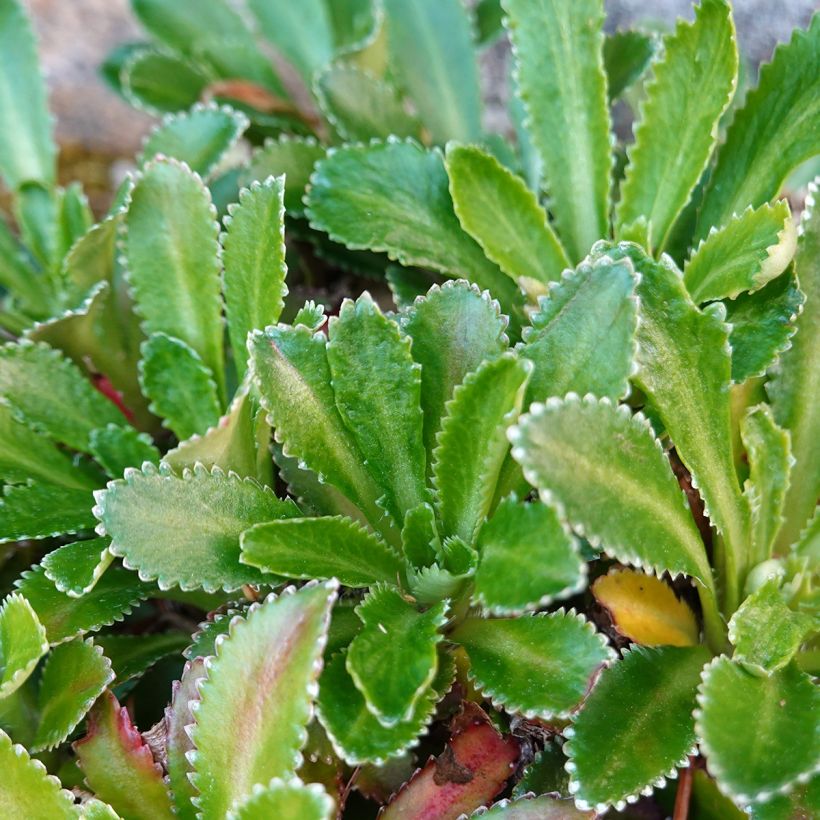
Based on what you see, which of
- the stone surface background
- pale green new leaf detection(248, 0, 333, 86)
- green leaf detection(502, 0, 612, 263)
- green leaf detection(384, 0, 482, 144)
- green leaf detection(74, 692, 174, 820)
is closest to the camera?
green leaf detection(74, 692, 174, 820)

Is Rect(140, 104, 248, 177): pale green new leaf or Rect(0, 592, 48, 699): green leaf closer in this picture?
Rect(0, 592, 48, 699): green leaf

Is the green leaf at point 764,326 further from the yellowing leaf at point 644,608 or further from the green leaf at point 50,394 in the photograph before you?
the green leaf at point 50,394

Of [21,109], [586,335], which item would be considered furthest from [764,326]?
[21,109]

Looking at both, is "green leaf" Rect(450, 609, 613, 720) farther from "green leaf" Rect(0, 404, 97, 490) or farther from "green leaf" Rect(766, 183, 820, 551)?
"green leaf" Rect(0, 404, 97, 490)

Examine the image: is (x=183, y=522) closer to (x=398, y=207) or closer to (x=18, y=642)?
(x=18, y=642)

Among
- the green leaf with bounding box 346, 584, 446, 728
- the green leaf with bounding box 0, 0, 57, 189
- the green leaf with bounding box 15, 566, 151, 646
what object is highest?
the green leaf with bounding box 0, 0, 57, 189

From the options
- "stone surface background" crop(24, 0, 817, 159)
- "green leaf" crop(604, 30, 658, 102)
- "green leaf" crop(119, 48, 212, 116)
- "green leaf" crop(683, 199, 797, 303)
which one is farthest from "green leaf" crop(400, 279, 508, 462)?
"stone surface background" crop(24, 0, 817, 159)
